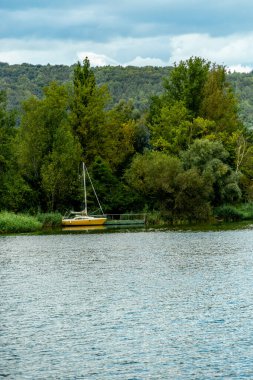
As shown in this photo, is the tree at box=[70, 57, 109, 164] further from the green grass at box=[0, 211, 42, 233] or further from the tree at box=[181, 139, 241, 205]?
the green grass at box=[0, 211, 42, 233]

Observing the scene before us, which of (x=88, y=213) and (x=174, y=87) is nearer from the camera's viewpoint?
(x=88, y=213)

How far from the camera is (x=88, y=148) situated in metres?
105

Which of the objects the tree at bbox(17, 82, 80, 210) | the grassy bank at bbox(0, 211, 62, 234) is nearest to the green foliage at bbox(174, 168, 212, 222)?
the tree at bbox(17, 82, 80, 210)

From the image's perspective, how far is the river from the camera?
69.7ft

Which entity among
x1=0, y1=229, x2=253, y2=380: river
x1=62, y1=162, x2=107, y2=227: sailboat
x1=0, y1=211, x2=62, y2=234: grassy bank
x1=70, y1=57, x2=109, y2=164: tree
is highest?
x1=70, y1=57, x2=109, y2=164: tree

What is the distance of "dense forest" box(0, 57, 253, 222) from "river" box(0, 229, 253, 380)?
128ft

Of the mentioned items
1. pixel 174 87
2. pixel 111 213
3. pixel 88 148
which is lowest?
pixel 111 213

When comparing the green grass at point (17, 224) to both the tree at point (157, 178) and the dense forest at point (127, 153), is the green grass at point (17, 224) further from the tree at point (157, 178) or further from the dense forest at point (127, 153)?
the tree at point (157, 178)

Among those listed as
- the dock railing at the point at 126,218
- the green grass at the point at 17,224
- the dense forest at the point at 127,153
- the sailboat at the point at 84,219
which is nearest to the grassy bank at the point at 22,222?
the green grass at the point at 17,224

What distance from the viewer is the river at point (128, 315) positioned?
21.2 m

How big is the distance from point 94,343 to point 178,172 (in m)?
68.4

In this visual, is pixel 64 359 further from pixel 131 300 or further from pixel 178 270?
pixel 178 270

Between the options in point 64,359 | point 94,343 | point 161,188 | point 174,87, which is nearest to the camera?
point 64,359

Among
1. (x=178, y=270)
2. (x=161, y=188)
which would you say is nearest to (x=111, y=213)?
(x=161, y=188)
